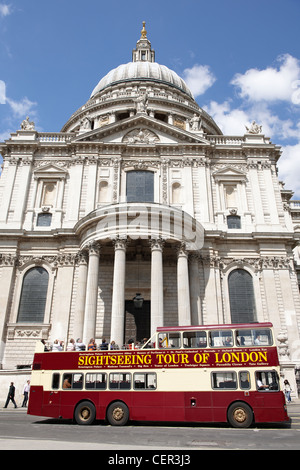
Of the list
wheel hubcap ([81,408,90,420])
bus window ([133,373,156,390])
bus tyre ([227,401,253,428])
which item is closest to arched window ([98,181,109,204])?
bus window ([133,373,156,390])

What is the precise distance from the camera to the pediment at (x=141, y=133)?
105 feet

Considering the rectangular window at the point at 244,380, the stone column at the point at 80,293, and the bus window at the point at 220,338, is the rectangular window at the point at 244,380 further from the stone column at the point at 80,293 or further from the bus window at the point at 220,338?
the stone column at the point at 80,293

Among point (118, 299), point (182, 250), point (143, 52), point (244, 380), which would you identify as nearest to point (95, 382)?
point (244, 380)

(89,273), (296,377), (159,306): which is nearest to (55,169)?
(89,273)

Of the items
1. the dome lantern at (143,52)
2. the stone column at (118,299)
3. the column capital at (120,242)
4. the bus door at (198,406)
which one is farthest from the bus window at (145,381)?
the dome lantern at (143,52)

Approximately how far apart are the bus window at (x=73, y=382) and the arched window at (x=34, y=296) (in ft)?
42.7

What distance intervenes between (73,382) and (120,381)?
1.99 metres

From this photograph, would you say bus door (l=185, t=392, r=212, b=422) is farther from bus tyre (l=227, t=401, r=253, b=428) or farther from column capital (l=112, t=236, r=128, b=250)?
column capital (l=112, t=236, r=128, b=250)

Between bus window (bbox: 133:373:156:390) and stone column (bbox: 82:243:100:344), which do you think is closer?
bus window (bbox: 133:373:156:390)

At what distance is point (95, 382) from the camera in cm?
1427

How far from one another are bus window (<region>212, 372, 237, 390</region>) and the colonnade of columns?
8515mm

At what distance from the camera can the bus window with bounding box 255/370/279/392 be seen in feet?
42.6

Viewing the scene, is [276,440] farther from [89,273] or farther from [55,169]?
[55,169]

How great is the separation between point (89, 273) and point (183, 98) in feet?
116
